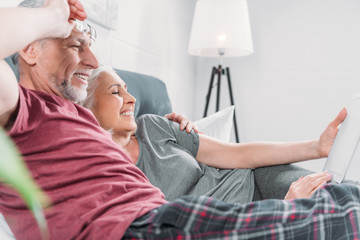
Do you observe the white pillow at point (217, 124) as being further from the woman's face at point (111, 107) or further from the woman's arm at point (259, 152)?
the woman's face at point (111, 107)

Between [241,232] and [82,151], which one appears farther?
[82,151]

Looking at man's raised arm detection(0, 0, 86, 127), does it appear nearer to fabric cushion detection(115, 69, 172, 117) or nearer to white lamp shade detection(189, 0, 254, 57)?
fabric cushion detection(115, 69, 172, 117)

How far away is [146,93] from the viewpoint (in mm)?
1665

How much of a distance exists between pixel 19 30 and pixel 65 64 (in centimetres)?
31

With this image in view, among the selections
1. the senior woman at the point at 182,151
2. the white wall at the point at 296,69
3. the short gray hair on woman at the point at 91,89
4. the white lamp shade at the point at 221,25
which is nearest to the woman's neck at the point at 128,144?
the senior woman at the point at 182,151

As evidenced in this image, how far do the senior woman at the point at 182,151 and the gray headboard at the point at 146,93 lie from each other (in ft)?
0.53

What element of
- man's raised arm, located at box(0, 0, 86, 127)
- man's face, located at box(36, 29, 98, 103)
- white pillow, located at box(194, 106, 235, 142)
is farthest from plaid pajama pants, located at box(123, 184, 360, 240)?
white pillow, located at box(194, 106, 235, 142)

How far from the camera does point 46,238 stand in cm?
75

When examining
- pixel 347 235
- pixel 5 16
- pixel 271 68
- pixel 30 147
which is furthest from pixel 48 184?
pixel 271 68

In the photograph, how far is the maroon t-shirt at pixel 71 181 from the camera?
736mm

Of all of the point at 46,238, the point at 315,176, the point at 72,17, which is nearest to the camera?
the point at 46,238

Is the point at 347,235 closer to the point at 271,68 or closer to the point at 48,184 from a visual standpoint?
the point at 48,184

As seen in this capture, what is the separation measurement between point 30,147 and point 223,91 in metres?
2.82

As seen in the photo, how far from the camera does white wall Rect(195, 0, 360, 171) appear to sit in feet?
10.1
